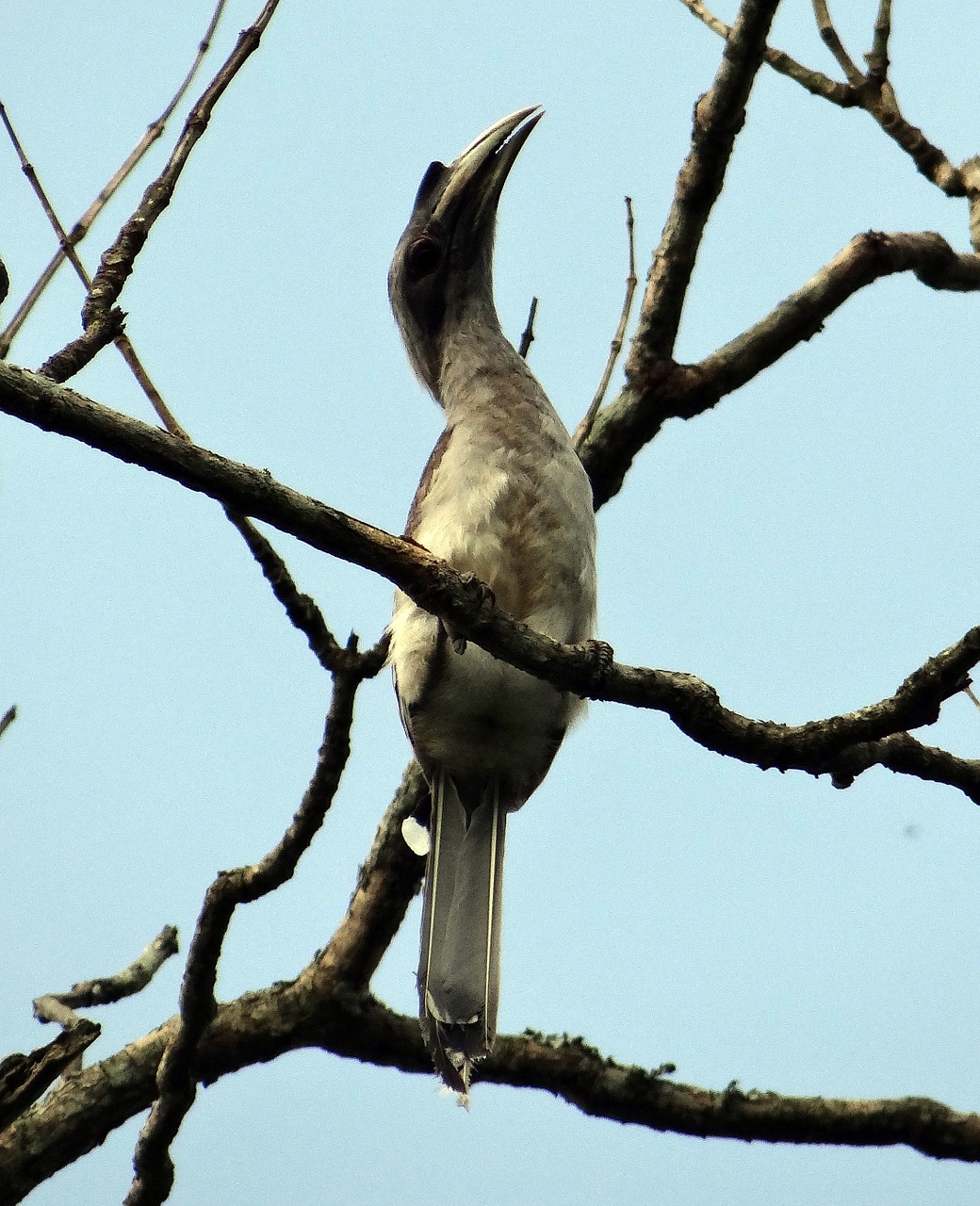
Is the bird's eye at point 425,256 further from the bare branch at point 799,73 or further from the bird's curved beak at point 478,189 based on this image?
the bare branch at point 799,73

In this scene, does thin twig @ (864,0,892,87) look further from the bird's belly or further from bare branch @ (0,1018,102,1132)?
bare branch @ (0,1018,102,1132)

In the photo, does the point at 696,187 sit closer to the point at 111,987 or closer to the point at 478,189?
the point at 478,189

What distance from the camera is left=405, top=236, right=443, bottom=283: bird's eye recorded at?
18.9 ft

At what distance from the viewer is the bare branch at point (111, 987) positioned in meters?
3.93

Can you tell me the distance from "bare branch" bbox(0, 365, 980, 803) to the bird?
81 centimetres

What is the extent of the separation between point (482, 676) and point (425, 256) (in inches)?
91.1

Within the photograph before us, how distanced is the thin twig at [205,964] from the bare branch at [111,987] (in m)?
0.37

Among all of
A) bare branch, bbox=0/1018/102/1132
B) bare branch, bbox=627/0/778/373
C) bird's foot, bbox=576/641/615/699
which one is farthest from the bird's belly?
bare branch, bbox=0/1018/102/1132

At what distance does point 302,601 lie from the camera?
3.55 metres

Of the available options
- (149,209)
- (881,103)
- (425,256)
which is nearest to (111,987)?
(149,209)

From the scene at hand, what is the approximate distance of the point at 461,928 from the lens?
4.31 metres

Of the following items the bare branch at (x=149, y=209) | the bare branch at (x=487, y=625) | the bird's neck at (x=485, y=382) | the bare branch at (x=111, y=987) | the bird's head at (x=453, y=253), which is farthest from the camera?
the bird's head at (x=453, y=253)

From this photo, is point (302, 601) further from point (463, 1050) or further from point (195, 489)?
point (463, 1050)

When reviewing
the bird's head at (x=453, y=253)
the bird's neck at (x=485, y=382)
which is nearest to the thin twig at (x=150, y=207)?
the bird's neck at (x=485, y=382)
